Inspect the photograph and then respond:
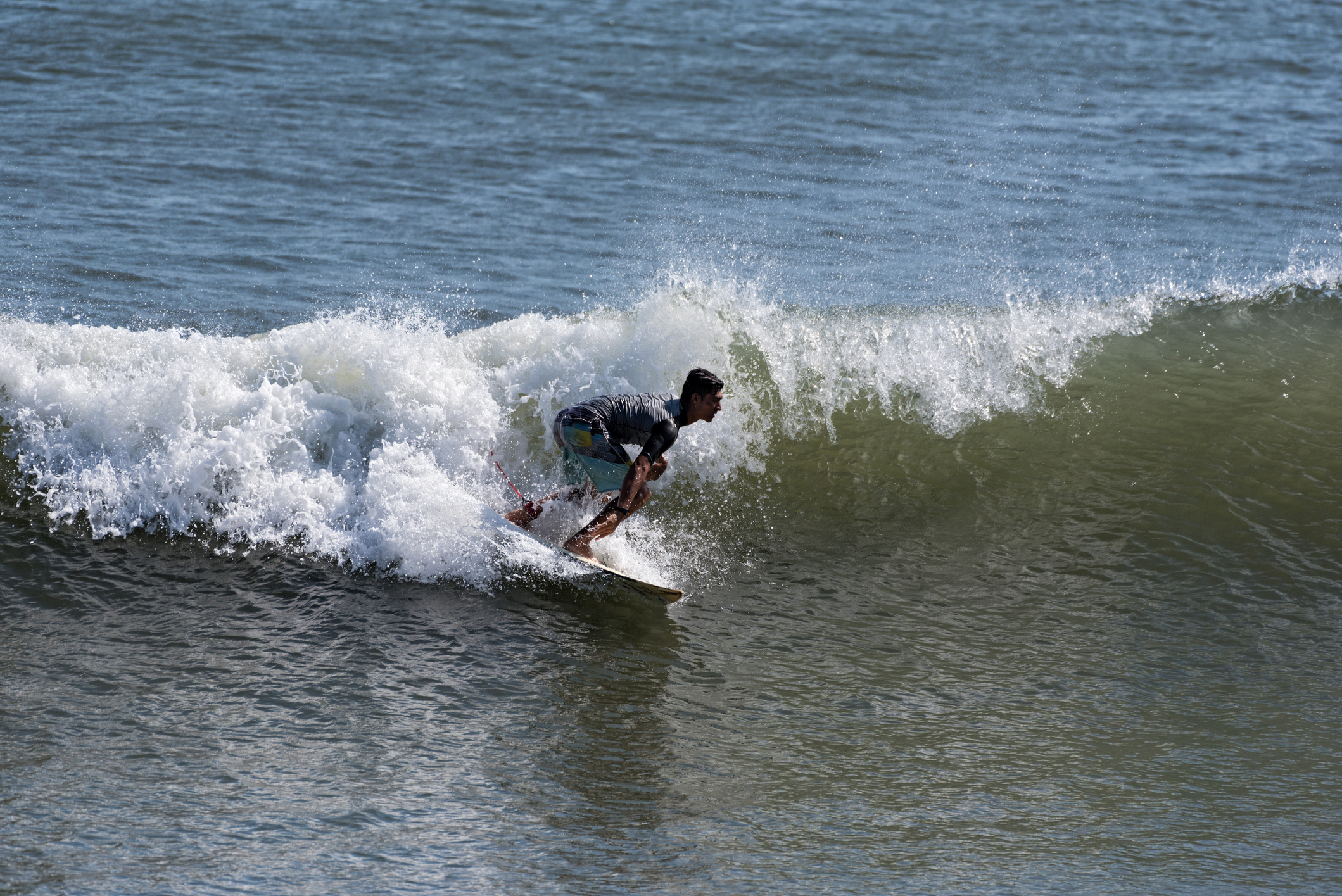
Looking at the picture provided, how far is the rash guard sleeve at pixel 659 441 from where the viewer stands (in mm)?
6844

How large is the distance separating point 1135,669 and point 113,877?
5019mm

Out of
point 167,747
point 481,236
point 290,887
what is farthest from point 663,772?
point 481,236

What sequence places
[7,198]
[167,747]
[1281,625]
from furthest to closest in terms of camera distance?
[7,198] → [1281,625] → [167,747]

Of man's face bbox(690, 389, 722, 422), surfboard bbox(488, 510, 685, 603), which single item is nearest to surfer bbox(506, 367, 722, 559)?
man's face bbox(690, 389, 722, 422)

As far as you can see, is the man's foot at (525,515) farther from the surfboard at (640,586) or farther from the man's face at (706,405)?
the man's face at (706,405)

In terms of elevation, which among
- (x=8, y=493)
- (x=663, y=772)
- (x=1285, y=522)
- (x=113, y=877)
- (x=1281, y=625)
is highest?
(x=1285, y=522)

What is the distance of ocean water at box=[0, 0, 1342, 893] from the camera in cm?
491

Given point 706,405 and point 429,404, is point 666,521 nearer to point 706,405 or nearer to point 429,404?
point 706,405

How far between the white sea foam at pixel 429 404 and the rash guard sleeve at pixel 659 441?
823 millimetres

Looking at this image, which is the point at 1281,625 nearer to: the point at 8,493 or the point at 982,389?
the point at 982,389

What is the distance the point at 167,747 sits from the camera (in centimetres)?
525

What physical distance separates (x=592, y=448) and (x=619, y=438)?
0.18m

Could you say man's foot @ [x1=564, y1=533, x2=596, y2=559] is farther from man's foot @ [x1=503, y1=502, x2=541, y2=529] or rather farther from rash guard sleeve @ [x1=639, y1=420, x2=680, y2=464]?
rash guard sleeve @ [x1=639, y1=420, x2=680, y2=464]

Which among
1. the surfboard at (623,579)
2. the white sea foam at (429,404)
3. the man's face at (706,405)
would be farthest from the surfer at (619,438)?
the white sea foam at (429,404)
